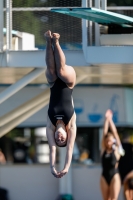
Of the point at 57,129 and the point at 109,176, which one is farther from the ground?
the point at 57,129

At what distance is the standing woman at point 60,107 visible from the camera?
980cm

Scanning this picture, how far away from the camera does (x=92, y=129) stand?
16.0 metres

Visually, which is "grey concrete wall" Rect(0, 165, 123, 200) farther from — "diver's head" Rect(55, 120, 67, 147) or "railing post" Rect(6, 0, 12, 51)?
"diver's head" Rect(55, 120, 67, 147)

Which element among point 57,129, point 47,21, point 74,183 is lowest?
point 74,183

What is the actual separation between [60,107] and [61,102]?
6 centimetres

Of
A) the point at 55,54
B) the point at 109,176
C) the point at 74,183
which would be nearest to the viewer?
the point at 55,54

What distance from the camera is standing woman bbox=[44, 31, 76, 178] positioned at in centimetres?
980

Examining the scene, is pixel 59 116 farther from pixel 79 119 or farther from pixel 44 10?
pixel 79 119

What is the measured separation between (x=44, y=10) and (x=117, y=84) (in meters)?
3.82

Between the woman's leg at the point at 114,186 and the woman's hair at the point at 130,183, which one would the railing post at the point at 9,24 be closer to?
the woman's leg at the point at 114,186

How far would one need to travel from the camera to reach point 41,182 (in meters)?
15.8

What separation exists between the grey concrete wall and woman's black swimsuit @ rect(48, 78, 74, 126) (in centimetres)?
583

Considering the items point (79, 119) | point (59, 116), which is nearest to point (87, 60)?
point (59, 116)

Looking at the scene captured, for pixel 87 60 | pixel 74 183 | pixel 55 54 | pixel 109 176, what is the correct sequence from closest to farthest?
pixel 55 54, pixel 87 60, pixel 109 176, pixel 74 183
